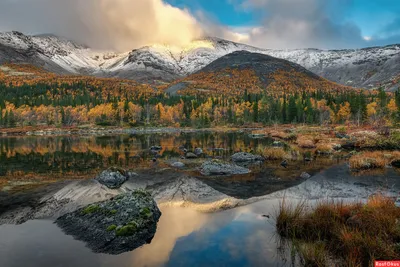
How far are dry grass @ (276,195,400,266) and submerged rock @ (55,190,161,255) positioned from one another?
22.9 feet

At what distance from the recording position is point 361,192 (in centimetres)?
2356

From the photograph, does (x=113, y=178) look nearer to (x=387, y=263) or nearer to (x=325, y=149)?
(x=387, y=263)

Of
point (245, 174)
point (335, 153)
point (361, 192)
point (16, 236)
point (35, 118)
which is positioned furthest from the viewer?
point (35, 118)

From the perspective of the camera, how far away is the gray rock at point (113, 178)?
2843cm

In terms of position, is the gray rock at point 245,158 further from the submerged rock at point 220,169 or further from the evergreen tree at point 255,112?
the evergreen tree at point 255,112

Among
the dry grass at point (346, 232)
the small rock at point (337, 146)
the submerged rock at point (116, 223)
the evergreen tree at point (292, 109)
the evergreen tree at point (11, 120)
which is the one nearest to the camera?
the dry grass at point (346, 232)

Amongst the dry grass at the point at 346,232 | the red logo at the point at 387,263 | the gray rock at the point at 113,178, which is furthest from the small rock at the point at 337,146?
the red logo at the point at 387,263

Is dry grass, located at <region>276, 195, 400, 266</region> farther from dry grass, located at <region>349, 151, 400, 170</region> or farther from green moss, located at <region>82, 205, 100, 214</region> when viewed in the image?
dry grass, located at <region>349, 151, 400, 170</region>

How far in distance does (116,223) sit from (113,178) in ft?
47.1

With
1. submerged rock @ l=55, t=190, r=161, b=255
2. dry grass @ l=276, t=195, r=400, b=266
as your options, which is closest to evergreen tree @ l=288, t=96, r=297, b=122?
dry grass @ l=276, t=195, r=400, b=266

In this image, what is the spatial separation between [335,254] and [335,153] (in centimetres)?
4054

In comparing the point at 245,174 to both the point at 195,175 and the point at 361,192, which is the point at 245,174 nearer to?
the point at 195,175

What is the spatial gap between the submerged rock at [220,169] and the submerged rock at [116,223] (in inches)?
604

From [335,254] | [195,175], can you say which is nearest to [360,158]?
[195,175]
